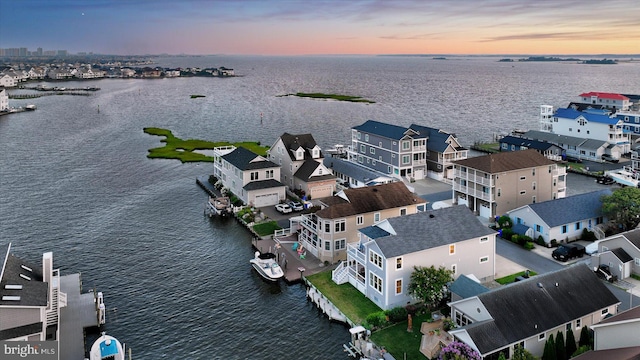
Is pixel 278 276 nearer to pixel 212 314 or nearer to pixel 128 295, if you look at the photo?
pixel 212 314

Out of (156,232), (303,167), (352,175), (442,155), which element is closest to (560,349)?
(156,232)

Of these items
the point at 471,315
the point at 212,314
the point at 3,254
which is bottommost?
the point at 212,314

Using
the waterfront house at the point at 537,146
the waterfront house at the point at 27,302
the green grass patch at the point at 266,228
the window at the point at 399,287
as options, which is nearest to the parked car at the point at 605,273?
the window at the point at 399,287

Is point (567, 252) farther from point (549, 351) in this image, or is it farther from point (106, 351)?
point (106, 351)

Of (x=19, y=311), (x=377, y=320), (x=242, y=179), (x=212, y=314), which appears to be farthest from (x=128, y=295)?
(x=242, y=179)

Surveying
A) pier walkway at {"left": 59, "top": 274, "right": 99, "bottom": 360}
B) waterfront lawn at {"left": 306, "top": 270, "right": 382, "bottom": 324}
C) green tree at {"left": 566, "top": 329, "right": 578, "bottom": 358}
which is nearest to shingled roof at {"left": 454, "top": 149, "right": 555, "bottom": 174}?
waterfront lawn at {"left": 306, "top": 270, "right": 382, "bottom": 324}

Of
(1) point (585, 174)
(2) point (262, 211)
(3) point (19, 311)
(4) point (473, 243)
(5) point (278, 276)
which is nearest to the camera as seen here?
(3) point (19, 311)

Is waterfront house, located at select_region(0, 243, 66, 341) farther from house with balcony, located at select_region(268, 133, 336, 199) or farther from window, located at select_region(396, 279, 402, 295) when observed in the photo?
house with balcony, located at select_region(268, 133, 336, 199)
